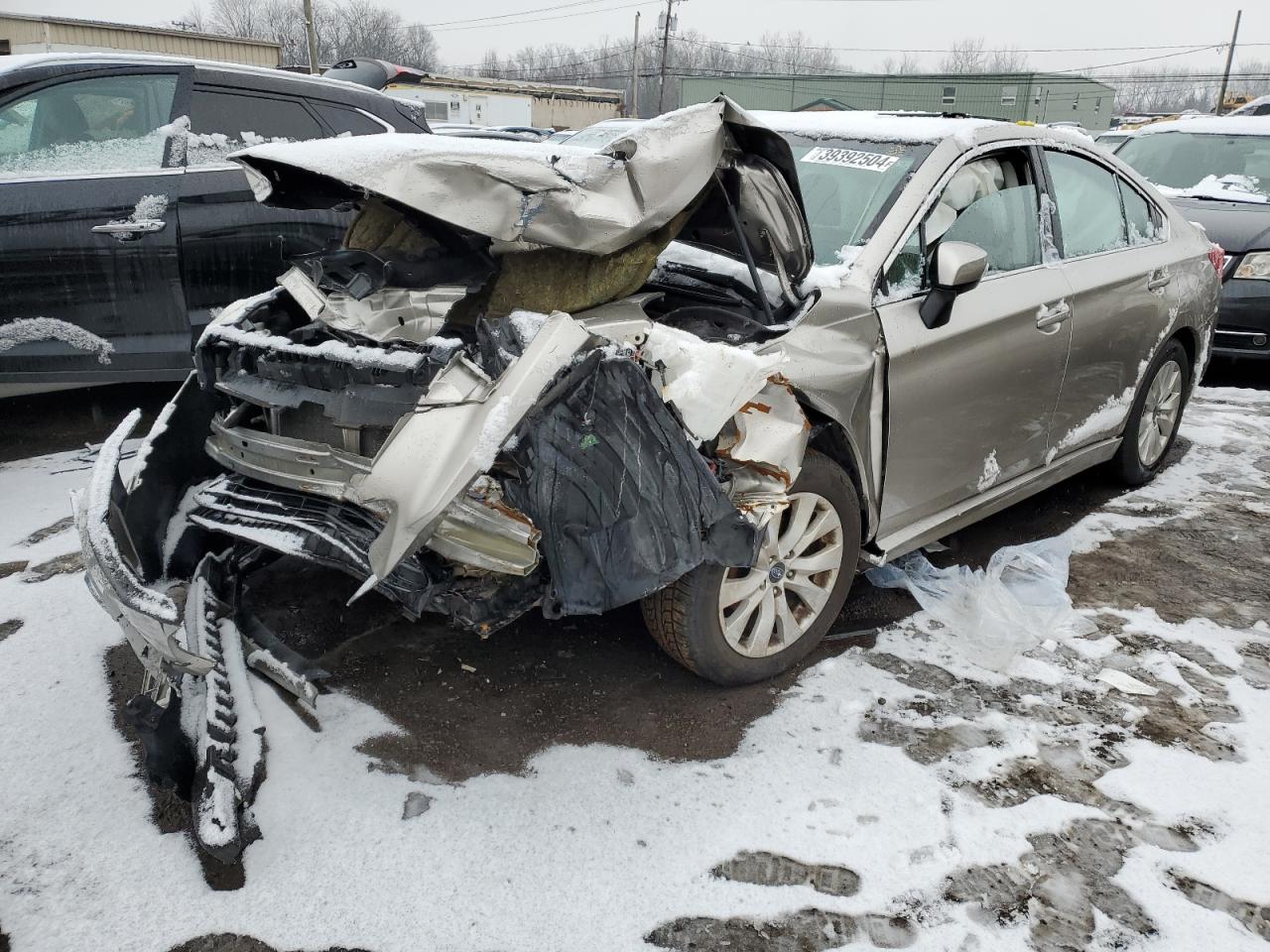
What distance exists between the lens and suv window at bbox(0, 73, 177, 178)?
13.6 ft

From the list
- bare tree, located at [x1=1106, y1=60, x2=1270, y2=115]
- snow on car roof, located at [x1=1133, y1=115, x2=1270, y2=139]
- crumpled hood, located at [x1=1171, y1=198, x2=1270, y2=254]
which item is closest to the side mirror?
crumpled hood, located at [x1=1171, y1=198, x2=1270, y2=254]

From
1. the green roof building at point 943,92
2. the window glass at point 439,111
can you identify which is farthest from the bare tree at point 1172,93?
the window glass at point 439,111

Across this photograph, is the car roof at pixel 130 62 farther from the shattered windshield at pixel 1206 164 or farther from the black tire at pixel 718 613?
the shattered windshield at pixel 1206 164

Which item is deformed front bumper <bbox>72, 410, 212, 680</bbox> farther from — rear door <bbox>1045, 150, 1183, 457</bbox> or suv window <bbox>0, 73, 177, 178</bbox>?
rear door <bbox>1045, 150, 1183, 457</bbox>

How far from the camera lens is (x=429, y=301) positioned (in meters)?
2.93

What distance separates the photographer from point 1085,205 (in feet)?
13.0

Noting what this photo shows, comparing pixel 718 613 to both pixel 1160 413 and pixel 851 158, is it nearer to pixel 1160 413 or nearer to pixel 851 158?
pixel 851 158

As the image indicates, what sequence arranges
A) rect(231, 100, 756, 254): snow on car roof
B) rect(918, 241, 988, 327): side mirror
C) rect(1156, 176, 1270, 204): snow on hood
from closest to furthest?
rect(231, 100, 756, 254): snow on car roof, rect(918, 241, 988, 327): side mirror, rect(1156, 176, 1270, 204): snow on hood

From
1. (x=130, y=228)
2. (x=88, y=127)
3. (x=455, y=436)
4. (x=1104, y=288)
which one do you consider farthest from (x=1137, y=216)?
(x=88, y=127)

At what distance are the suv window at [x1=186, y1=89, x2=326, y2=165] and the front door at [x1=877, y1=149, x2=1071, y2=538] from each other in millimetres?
3478

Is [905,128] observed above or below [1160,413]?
above

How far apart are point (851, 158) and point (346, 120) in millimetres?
3147

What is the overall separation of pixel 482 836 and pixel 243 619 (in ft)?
3.78

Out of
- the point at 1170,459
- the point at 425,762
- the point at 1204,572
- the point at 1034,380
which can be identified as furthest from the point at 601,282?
the point at 1170,459
